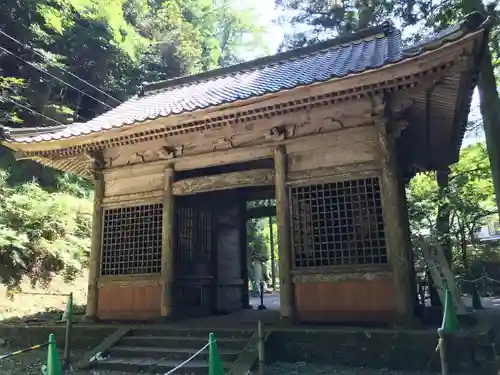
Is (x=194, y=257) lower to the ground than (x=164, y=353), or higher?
higher

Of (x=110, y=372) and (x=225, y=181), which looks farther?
(x=225, y=181)

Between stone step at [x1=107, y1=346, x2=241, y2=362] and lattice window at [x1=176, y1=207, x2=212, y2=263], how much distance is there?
241 centimetres

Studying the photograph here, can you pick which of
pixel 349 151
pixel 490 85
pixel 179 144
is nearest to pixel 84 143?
pixel 179 144

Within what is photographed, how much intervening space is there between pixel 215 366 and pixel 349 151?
4285 mm

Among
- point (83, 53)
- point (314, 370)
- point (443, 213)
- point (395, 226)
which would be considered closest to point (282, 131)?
point (395, 226)

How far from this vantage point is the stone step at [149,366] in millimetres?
5709

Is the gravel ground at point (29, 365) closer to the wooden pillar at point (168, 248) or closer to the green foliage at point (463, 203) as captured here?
the wooden pillar at point (168, 248)

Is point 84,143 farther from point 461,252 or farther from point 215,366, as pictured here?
point 461,252

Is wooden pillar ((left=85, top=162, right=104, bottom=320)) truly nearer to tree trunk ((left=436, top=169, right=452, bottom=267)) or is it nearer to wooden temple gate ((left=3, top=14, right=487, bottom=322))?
wooden temple gate ((left=3, top=14, right=487, bottom=322))

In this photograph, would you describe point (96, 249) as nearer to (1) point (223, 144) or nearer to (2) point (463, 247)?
(1) point (223, 144)

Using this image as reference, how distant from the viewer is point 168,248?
8047 millimetres

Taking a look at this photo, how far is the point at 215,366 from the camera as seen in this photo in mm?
4066

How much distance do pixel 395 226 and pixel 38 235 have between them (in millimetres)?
11754

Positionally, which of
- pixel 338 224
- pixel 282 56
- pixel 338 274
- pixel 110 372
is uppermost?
pixel 282 56
